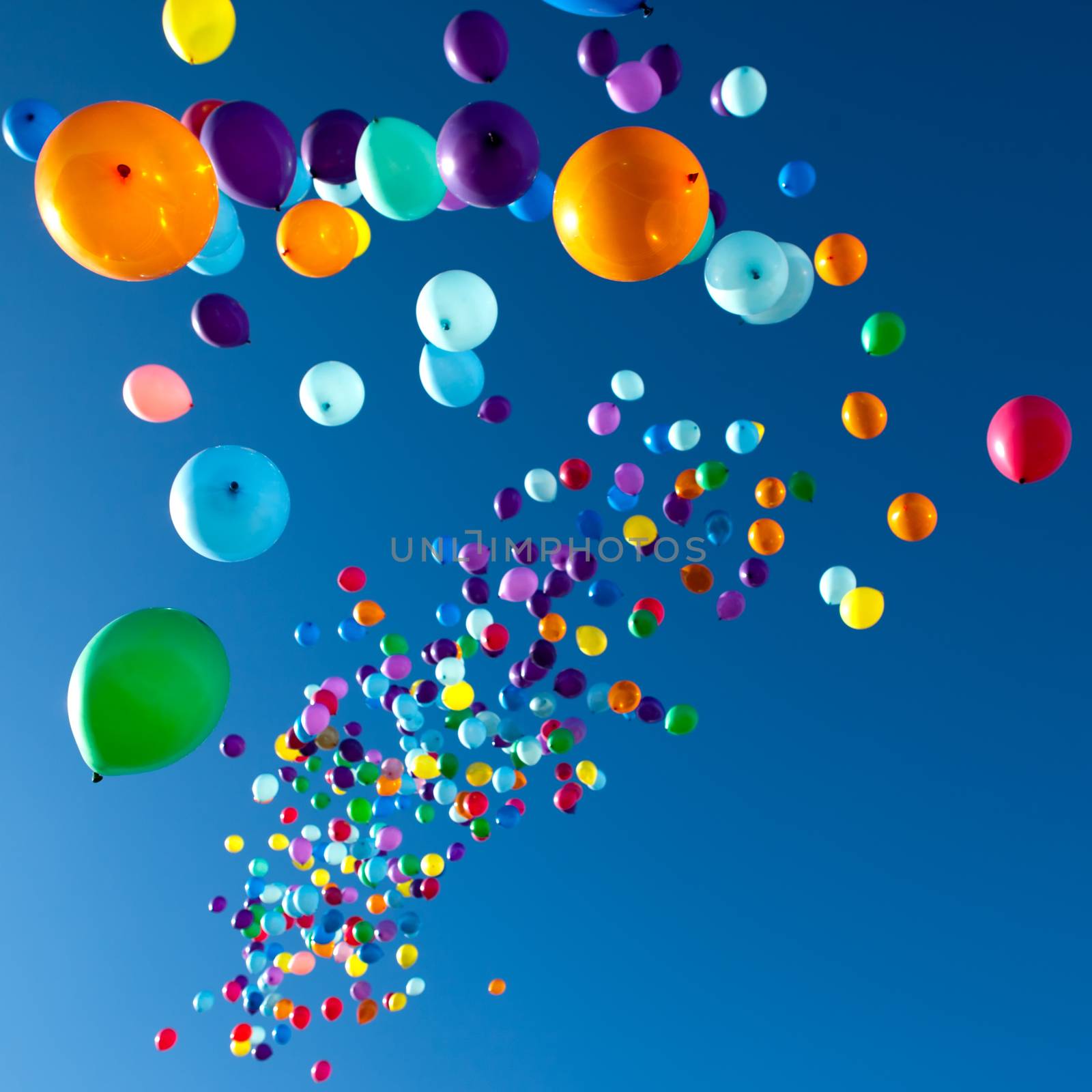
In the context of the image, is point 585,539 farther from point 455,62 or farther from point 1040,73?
point 1040,73

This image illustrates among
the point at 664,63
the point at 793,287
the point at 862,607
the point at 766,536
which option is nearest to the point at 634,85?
the point at 664,63

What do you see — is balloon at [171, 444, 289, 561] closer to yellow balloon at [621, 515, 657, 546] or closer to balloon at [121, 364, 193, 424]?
balloon at [121, 364, 193, 424]

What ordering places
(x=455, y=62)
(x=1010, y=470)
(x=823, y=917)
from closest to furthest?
1. (x=455, y=62)
2. (x=1010, y=470)
3. (x=823, y=917)

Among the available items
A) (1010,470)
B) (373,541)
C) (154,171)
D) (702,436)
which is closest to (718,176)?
(702,436)

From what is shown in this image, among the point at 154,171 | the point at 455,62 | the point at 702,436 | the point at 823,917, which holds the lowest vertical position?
the point at 154,171

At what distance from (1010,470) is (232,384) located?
4.16 m

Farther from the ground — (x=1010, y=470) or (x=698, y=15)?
(x=698, y=15)

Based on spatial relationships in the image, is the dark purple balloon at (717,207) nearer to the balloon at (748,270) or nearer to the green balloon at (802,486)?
the balloon at (748,270)

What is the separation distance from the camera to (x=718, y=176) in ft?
15.7

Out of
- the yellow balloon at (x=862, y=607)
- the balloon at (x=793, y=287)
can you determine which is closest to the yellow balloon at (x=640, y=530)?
the yellow balloon at (x=862, y=607)

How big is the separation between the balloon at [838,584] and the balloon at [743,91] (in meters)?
2.17

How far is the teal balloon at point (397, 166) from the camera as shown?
3105 millimetres

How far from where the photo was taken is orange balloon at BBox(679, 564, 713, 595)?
169 inches

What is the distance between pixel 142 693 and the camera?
259 cm
